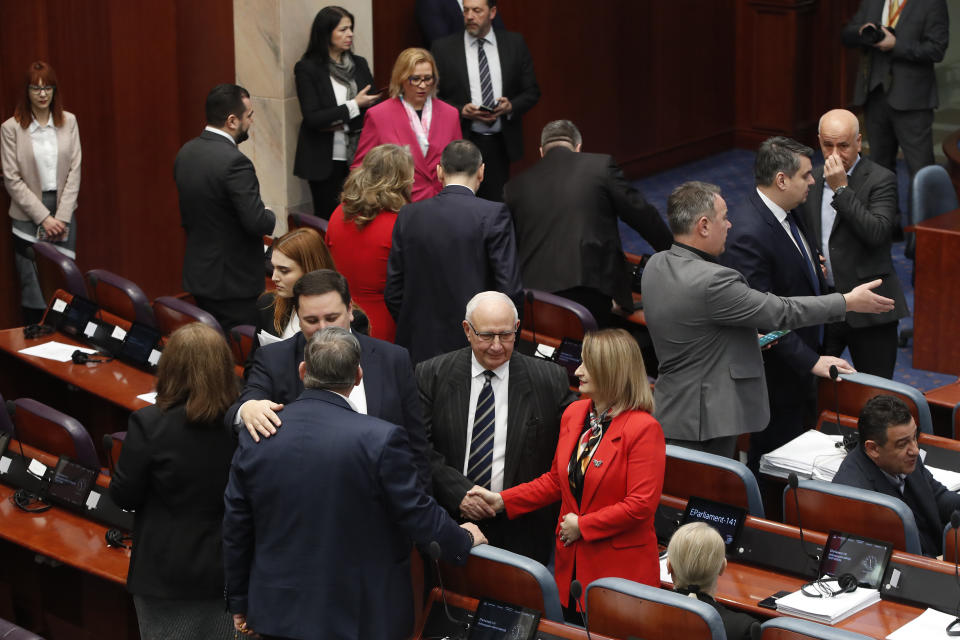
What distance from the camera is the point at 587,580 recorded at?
3812 millimetres

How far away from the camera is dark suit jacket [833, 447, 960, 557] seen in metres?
4.29

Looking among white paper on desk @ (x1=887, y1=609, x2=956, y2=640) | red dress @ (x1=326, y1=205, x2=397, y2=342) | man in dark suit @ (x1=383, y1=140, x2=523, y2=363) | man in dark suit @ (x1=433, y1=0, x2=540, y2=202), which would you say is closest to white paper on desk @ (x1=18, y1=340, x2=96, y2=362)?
red dress @ (x1=326, y1=205, x2=397, y2=342)

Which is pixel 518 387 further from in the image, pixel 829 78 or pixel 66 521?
pixel 829 78

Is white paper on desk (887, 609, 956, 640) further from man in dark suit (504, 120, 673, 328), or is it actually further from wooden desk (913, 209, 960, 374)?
wooden desk (913, 209, 960, 374)

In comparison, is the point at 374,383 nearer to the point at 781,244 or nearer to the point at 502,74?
the point at 781,244

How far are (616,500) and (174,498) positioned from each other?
4.01 feet

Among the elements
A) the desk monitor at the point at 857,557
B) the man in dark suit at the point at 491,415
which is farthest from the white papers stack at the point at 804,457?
the man in dark suit at the point at 491,415

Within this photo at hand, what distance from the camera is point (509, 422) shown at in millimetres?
4000

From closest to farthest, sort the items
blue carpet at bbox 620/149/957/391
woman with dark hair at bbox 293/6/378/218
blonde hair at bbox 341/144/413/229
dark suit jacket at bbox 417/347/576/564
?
1. dark suit jacket at bbox 417/347/576/564
2. blonde hair at bbox 341/144/413/229
3. woman with dark hair at bbox 293/6/378/218
4. blue carpet at bbox 620/149/957/391

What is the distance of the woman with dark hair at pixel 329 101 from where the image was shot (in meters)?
7.17

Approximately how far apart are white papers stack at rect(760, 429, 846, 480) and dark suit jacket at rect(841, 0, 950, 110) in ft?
13.7

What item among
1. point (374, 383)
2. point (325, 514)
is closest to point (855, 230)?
point (374, 383)

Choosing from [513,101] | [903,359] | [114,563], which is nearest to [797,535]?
[114,563]

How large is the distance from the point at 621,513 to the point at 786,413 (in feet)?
5.22
